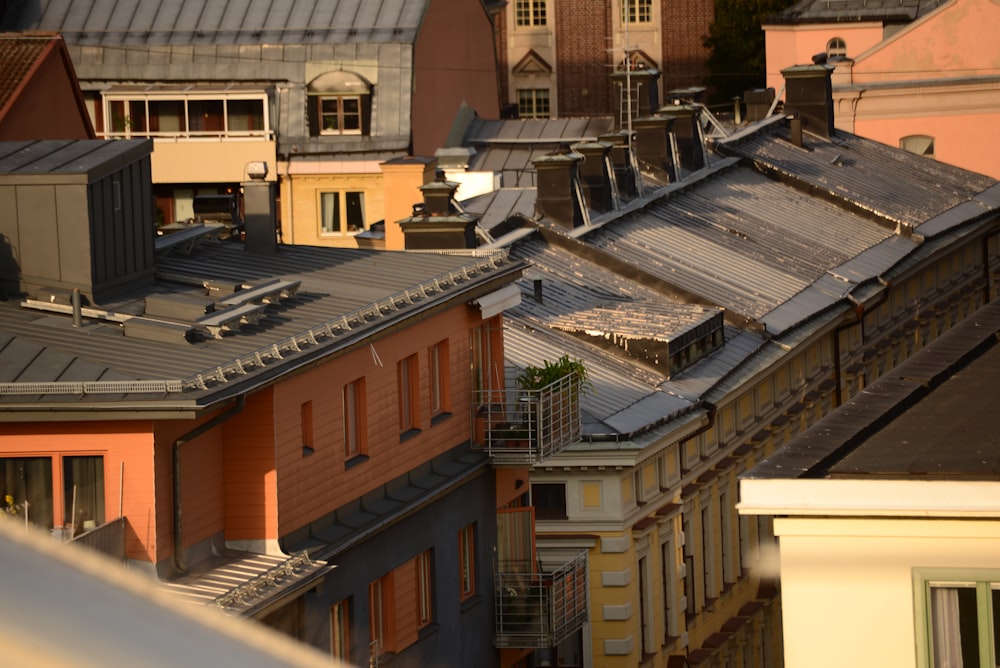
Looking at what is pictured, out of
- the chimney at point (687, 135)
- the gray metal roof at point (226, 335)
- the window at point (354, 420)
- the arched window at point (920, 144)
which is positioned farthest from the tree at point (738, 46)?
the window at point (354, 420)

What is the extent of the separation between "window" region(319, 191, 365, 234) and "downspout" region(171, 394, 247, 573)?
52.0 metres

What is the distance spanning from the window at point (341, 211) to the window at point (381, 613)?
4752 cm

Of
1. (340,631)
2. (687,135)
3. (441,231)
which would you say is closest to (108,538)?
(340,631)

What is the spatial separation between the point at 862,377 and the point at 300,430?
3318 cm

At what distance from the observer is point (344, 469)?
2206cm

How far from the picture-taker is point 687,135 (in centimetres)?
5550

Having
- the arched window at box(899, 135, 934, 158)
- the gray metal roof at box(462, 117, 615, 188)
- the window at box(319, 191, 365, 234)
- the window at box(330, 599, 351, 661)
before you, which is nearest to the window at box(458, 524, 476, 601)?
the window at box(330, 599, 351, 661)

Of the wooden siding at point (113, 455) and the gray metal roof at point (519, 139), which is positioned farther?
the gray metal roof at point (519, 139)

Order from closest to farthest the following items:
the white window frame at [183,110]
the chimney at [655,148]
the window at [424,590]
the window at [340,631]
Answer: the window at [340,631], the window at [424,590], the chimney at [655,148], the white window frame at [183,110]

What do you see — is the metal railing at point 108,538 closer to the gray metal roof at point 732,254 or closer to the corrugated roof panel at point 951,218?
the gray metal roof at point 732,254

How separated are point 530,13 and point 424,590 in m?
92.8

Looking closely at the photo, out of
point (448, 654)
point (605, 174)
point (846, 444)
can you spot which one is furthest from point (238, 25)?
point (846, 444)

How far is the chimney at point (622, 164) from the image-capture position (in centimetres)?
4941

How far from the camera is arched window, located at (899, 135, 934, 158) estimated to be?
77438 millimetres
